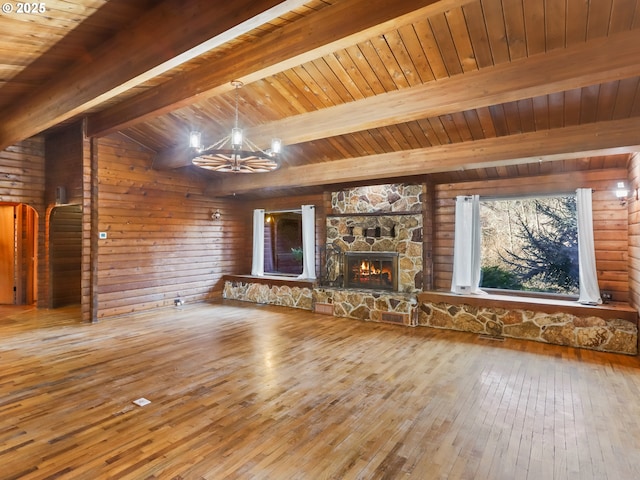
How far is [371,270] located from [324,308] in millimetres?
1186

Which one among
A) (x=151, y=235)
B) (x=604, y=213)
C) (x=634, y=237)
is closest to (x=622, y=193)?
(x=604, y=213)

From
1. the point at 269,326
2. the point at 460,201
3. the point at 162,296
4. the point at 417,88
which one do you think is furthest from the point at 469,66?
the point at 162,296

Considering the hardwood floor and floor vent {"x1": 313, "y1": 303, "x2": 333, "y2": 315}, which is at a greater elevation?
floor vent {"x1": 313, "y1": 303, "x2": 333, "y2": 315}

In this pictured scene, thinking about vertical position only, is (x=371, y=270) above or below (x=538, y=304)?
above

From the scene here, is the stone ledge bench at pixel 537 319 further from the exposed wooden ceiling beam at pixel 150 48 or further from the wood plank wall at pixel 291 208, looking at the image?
the exposed wooden ceiling beam at pixel 150 48

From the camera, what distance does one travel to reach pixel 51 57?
3.65 metres

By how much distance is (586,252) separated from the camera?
202 inches

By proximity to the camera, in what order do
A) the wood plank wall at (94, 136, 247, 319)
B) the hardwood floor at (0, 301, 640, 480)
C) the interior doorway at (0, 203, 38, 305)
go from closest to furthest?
the hardwood floor at (0, 301, 640, 480), the wood plank wall at (94, 136, 247, 319), the interior doorway at (0, 203, 38, 305)

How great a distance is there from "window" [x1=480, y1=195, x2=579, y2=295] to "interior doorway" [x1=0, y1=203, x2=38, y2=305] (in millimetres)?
9441

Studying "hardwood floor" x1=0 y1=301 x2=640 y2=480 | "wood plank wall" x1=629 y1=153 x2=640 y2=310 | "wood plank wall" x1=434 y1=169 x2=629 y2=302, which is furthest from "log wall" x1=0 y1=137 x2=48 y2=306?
"wood plank wall" x1=629 y1=153 x2=640 y2=310

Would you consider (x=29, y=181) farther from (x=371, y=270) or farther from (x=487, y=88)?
(x=487, y=88)

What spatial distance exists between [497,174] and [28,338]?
24.9 ft

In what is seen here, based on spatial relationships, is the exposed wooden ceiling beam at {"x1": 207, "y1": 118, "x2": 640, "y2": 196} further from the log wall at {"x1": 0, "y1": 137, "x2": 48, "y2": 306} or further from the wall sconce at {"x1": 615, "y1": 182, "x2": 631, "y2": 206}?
the log wall at {"x1": 0, "y1": 137, "x2": 48, "y2": 306}

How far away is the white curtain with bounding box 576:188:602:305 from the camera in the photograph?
5.09 meters
